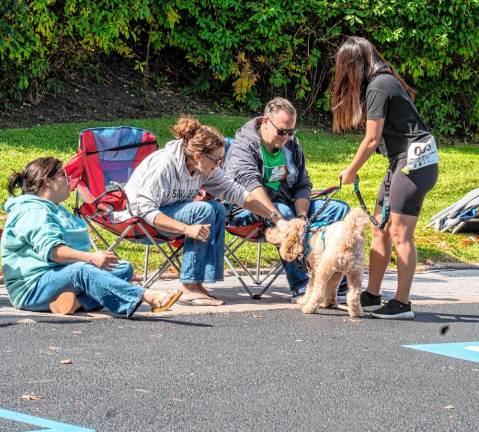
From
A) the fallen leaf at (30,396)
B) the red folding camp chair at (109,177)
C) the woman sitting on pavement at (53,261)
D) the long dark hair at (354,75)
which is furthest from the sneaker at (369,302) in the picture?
the fallen leaf at (30,396)

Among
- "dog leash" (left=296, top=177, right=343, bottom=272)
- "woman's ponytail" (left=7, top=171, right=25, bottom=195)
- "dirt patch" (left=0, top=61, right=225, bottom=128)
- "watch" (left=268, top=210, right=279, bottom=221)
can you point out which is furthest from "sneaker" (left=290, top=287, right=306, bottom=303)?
"dirt patch" (left=0, top=61, right=225, bottom=128)

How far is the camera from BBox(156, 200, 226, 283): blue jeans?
7293 mm

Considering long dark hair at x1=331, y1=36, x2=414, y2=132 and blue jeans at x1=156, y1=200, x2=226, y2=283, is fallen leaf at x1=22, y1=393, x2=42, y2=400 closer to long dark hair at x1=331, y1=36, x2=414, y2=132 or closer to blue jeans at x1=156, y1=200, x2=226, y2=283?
blue jeans at x1=156, y1=200, x2=226, y2=283

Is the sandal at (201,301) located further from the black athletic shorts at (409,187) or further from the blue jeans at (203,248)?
the black athletic shorts at (409,187)

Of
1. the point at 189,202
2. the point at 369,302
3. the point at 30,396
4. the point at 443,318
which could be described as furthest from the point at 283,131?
the point at 30,396

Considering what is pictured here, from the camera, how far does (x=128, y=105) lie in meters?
15.7

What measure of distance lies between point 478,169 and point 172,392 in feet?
33.5

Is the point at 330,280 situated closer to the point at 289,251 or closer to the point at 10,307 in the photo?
the point at 289,251

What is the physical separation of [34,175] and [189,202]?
117 centimetres

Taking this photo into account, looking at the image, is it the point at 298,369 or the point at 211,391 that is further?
the point at 298,369

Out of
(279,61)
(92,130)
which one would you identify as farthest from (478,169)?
(92,130)

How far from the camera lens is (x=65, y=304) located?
6.72 m

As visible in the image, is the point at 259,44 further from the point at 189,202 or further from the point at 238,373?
the point at 238,373

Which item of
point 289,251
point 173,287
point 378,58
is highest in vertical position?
point 378,58
